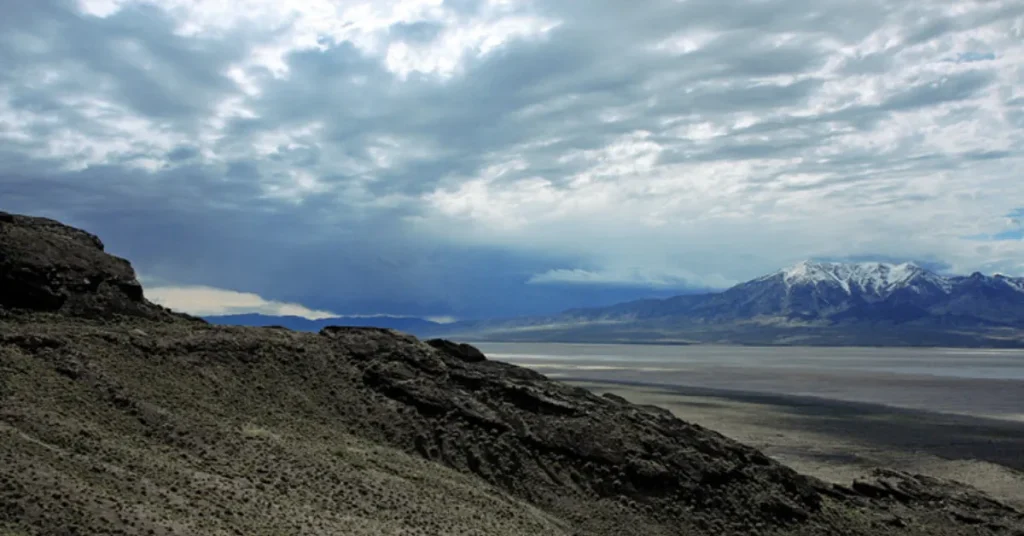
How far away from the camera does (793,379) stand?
113812mm

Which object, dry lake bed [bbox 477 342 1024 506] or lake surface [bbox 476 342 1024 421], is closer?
dry lake bed [bbox 477 342 1024 506]

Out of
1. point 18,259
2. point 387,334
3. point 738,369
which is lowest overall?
point 738,369

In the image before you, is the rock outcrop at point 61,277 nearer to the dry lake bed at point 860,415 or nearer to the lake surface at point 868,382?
the dry lake bed at point 860,415

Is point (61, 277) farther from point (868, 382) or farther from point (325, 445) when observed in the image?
point (868, 382)

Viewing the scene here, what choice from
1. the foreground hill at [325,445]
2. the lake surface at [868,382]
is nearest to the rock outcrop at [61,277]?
the foreground hill at [325,445]

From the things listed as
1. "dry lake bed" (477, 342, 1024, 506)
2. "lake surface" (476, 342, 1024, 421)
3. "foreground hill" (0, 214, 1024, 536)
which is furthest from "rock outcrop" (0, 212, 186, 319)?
"lake surface" (476, 342, 1024, 421)

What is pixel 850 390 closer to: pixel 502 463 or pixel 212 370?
pixel 502 463

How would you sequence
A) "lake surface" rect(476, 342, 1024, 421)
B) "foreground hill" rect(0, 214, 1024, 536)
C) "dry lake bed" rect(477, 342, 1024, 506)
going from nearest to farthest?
"foreground hill" rect(0, 214, 1024, 536) < "dry lake bed" rect(477, 342, 1024, 506) < "lake surface" rect(476, 342, 1024, 421)

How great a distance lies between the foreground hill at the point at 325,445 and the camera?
2067cm

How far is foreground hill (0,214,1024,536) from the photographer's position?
20.7m

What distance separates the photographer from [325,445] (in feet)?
92.5

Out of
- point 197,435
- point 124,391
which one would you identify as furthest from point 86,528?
point 124,391

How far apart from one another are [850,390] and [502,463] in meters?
75.0

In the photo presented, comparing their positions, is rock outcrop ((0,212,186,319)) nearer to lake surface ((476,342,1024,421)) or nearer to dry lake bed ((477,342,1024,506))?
dry lake bed ((477,342,1024,506))
